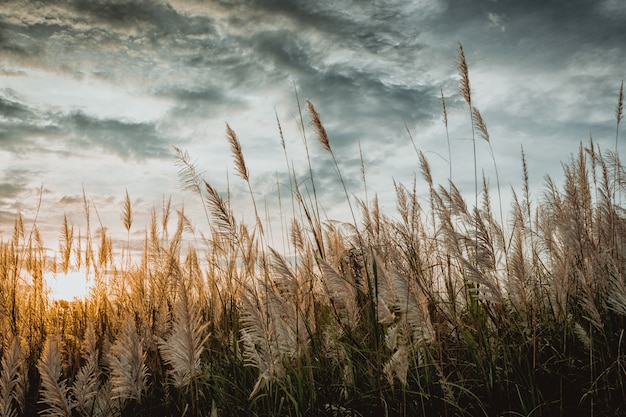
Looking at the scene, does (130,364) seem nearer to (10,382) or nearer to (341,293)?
(10,382)

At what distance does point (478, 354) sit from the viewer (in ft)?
7.70

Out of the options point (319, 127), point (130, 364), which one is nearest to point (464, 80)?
point (319, 127)

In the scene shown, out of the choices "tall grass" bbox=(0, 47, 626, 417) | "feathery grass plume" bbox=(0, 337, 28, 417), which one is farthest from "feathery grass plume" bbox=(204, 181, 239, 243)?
"feathery grass plume" bbox=(0, 337, 28, 417)

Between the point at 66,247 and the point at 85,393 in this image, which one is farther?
the point at 66,247

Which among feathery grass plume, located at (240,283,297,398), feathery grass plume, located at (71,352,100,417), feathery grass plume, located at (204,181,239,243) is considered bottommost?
feathery grass plume, located at (71,352,100,417)

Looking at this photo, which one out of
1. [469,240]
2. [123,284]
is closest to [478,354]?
[469,240]

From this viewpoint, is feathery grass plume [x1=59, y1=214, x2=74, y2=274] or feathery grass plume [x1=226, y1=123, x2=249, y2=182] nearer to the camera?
feathery grass plume [x1=226, y1=123, x2=249, y2=182]

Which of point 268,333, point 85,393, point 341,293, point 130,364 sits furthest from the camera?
point 85,393

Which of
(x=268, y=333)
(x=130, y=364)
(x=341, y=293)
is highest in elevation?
(x=341, y=293)

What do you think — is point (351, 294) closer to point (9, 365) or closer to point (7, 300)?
point (9, 365)

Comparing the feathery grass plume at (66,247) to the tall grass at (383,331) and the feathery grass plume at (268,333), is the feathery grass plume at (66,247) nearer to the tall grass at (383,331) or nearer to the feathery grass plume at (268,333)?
the tall grass at (383,331)

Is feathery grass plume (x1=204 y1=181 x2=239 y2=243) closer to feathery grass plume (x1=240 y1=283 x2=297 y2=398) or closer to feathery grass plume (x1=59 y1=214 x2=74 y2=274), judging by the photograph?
feathery grass plume (x1=240 y1=283 x2=297 y2=398)

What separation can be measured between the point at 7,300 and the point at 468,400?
3.97 meters

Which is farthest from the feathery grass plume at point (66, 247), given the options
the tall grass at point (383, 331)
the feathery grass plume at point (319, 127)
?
the feathery grass plume at point (319, 127)
